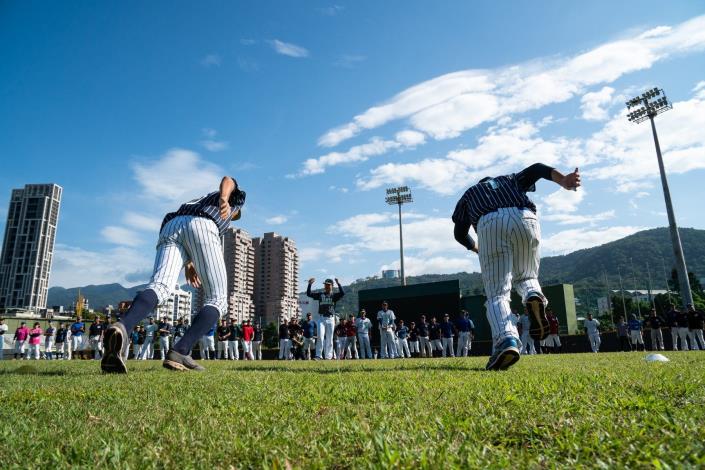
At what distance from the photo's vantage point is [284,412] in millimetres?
2309

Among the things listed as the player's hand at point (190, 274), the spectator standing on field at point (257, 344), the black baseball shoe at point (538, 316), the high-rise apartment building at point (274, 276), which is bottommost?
the spectator standing on field at point (257, 344)

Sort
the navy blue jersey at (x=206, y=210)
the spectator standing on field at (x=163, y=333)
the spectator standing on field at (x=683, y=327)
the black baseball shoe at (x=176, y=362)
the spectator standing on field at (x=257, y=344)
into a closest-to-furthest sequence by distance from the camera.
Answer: the black baseball shoe at (x=176, y=362) < the navy blue jersey at (x=206, y=210) < the spectator standing on field at (x=683, y=327) < the spectator standing on field at (x=163, y=333) < the spectator standing on field at (x=257, y=344)

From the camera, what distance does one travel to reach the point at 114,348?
4.62 meters

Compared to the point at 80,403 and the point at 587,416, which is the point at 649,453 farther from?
the point at 80,403

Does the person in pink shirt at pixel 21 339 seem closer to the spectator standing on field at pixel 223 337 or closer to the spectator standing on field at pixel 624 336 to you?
the spectator standing on field at pixel 223 337

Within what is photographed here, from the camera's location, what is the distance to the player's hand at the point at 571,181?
5.11m

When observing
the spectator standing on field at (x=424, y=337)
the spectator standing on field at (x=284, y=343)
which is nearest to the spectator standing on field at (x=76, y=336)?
the spectator standing on field at (x=284, y=343)

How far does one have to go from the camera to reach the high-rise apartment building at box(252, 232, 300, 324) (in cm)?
15075

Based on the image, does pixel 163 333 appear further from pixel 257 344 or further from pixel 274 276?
pixel 274 276

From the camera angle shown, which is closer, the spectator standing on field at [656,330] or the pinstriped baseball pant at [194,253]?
the pinstriped baseball pant at [194,253]

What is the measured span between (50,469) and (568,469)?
1644mm

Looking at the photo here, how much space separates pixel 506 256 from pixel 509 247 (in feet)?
0.37

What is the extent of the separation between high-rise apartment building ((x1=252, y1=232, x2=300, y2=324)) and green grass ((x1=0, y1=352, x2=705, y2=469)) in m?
148

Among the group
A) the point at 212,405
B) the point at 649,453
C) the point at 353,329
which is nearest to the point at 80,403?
the point at 212,405
